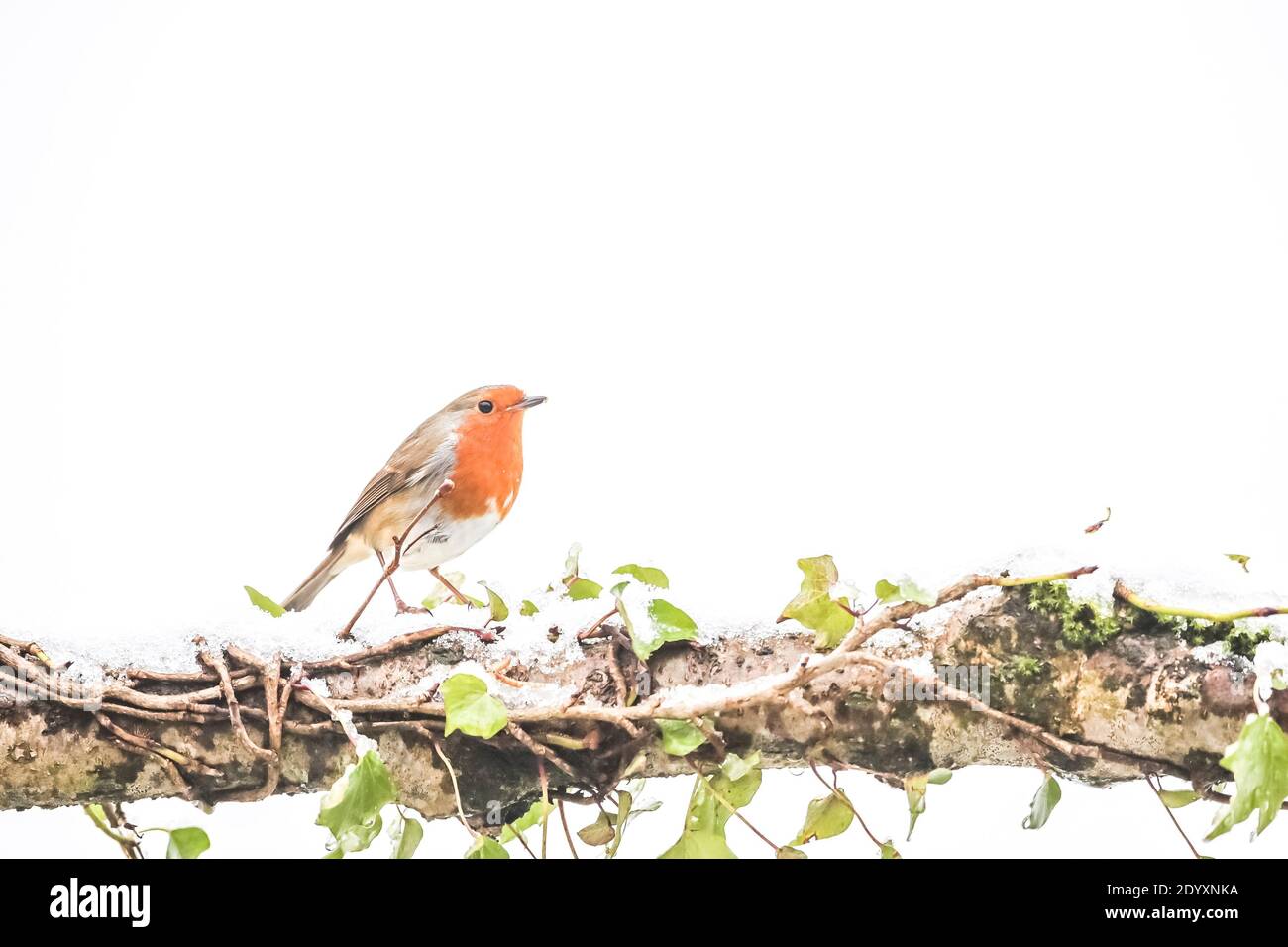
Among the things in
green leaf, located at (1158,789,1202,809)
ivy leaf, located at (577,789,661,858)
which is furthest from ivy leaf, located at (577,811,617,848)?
green leaf, located at (1158,789,1202,809)

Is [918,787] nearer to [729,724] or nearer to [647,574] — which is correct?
[729,724]

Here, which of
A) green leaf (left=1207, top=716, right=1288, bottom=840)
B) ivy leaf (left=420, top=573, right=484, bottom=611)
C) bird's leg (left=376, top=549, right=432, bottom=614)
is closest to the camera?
green leaf (left=1207, top=716, right=1288, bottom=840)

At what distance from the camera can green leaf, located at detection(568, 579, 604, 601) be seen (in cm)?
115

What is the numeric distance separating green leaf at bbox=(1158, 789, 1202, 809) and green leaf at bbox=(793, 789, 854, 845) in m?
0.28

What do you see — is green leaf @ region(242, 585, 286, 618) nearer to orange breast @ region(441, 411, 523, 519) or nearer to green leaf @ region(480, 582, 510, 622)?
green leaf @ region(480, 582, 510, 622)

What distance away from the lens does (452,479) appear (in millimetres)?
1601

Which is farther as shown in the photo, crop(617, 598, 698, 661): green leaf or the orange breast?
the orange breast

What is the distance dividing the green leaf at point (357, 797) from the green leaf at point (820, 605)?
0.39 meters

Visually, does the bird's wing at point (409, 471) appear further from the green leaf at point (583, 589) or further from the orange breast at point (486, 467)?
the green leaf at point (583, 589)

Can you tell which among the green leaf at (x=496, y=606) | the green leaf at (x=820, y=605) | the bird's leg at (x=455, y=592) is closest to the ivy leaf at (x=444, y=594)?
the bird's leg at (x=455, y=592)

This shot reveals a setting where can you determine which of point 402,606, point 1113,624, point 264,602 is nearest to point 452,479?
point 402,606

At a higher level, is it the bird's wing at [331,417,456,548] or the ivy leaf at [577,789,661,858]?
the bird's wing at [331,417,456,548]

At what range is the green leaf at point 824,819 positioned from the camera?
1.09 metres
